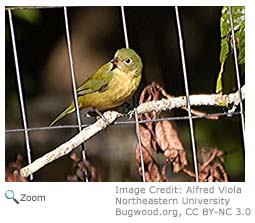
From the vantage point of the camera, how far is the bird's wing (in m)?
2.46

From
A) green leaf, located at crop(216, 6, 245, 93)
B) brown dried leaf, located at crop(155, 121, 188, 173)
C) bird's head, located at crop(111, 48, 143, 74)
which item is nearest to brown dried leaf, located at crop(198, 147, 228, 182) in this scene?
brown dried leaf, located at crop(155, 121, 188, 173)

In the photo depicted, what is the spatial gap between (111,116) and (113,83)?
0.28 ft

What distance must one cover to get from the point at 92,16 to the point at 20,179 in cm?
41

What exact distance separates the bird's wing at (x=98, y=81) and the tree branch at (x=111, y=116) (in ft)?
0.21

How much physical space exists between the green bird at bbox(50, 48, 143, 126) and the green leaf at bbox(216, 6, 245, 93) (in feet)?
0.61

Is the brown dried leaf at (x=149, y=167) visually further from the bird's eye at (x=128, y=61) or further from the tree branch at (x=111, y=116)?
the bird's eye at (x=128, y=61)

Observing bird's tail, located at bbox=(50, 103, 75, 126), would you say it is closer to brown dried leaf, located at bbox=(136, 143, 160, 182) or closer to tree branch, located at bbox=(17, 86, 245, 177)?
tree branch, located at bbox=(17, 86, 245, 177)

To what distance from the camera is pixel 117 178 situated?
251 centimetres

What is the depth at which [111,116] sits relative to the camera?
2494mm
